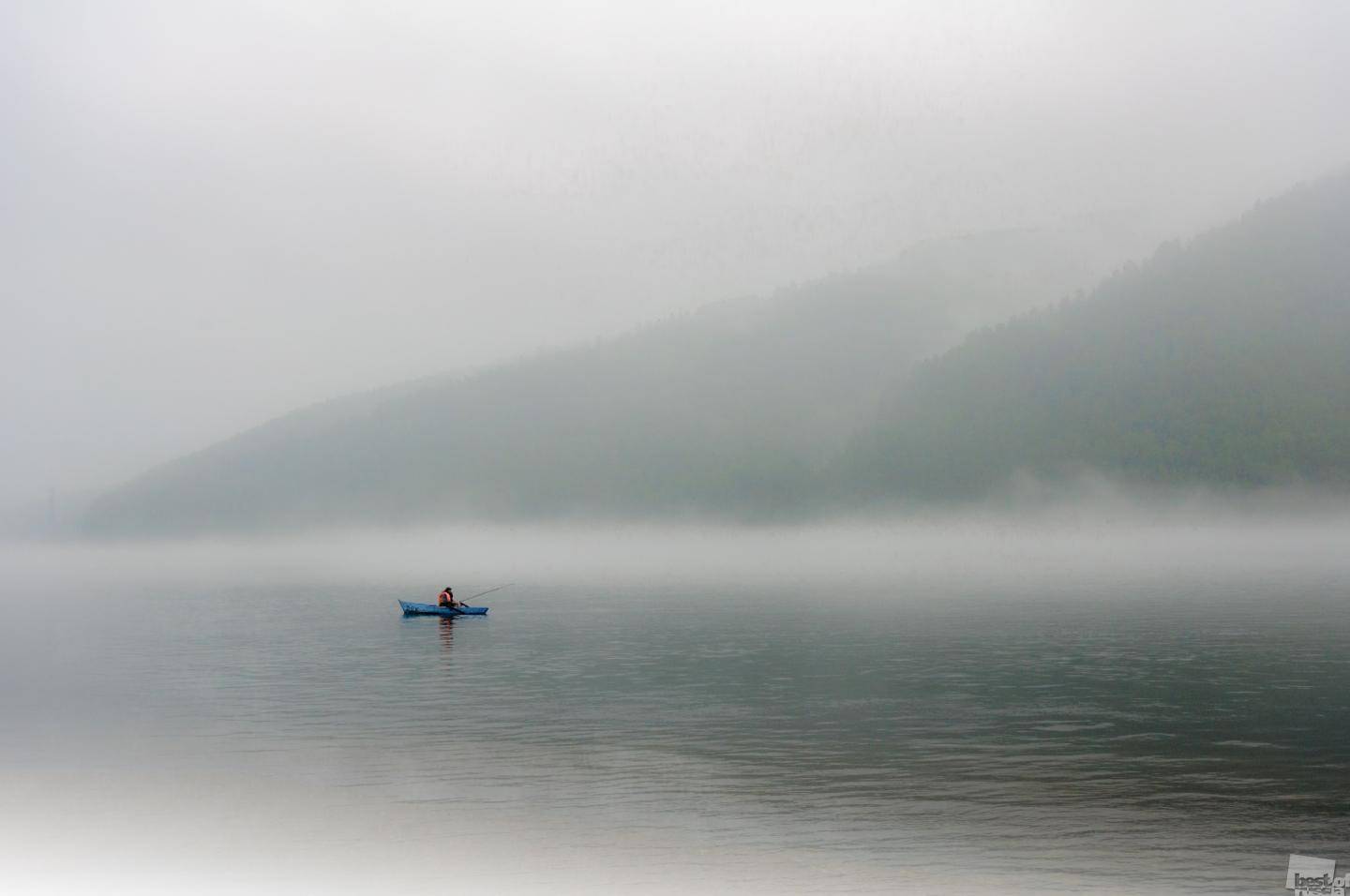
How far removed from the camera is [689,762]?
3559 centimetres

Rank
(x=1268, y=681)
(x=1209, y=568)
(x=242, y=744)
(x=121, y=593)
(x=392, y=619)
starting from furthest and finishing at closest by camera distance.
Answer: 1. (x=1209, y=568)
2. (x=121, y=593)
3. (x=392, y=619)
4. (x=1268, y=681)
5. (x=242, y=744)

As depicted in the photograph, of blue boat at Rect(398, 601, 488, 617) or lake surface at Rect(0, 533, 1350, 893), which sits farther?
blue boat at Rect(398, 601, 488, 617)

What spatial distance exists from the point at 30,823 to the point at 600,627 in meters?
64.3

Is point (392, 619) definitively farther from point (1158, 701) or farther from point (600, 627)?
point (1158, 701)

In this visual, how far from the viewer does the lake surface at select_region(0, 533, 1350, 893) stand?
2467cm

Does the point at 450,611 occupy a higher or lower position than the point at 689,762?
higher

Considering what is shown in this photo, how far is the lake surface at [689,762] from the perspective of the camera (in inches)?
971

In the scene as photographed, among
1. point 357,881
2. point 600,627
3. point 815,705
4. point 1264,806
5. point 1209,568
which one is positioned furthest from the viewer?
point 1209,568

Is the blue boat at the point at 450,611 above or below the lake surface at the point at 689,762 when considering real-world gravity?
above

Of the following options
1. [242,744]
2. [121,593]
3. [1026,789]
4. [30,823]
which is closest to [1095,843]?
[1026,789]

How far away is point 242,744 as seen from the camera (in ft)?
133

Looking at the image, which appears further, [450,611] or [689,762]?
[450,611]

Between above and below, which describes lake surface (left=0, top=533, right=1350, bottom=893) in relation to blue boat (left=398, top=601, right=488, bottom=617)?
below

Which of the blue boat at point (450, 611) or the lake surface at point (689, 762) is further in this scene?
the blue boat at point (450, 611)
